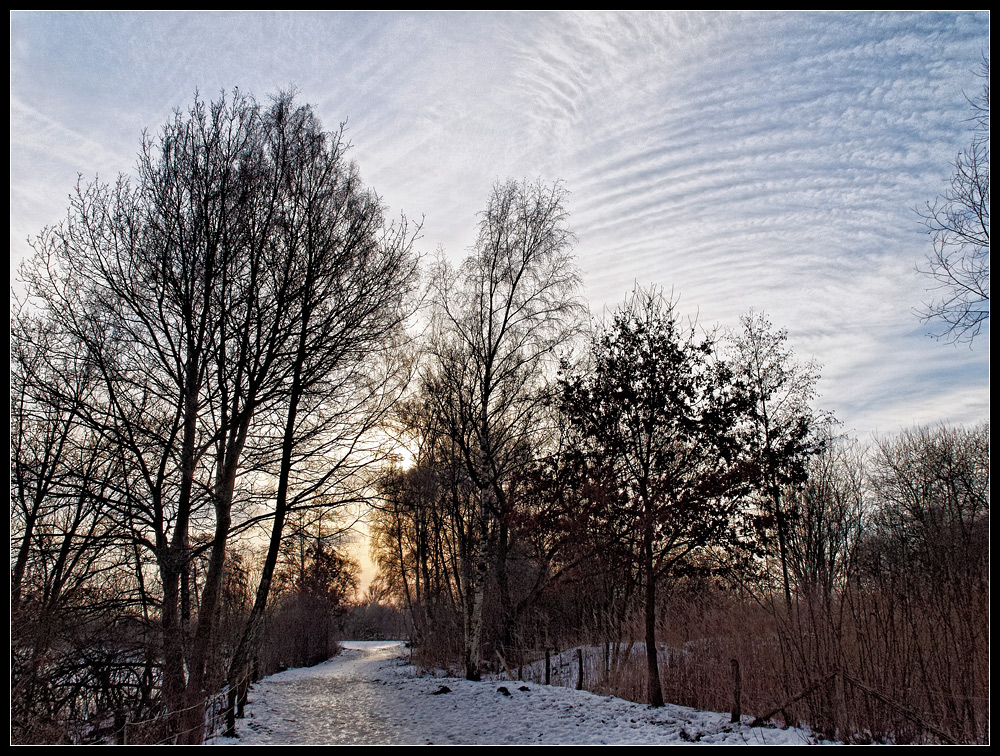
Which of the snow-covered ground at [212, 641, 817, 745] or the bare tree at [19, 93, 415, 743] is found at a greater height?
the bare tree at [19, 93, 415, 743]

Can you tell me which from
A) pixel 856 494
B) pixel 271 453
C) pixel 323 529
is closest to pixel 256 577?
pixel 323 529

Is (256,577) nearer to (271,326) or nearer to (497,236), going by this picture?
(271,326)

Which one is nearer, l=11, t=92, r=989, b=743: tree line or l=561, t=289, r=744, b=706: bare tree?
l=11, t=92, r=989, b=743: tree line

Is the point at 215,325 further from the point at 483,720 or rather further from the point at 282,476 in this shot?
the point at 483,720

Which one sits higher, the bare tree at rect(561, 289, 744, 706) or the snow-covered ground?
the bare tree at rect(561, 289, 744, 706)

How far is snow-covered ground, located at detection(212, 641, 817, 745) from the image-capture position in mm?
7551

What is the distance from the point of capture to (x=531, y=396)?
1541cm

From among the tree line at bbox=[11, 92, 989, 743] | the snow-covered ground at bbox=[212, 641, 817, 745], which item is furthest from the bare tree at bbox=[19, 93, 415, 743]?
the snow-covered ground at bbox=[212, 641, 817, 745]

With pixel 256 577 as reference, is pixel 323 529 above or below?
above

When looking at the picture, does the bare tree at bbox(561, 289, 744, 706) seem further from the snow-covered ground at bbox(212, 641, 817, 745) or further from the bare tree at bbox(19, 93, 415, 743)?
the bare tree at bbox(19, 93, 415, 743)

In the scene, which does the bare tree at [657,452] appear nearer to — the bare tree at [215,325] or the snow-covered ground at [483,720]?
the snow-covered ground at [483,720]

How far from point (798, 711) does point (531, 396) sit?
9159 millimetres

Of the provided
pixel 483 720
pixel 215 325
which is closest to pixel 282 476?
pixel 215 325

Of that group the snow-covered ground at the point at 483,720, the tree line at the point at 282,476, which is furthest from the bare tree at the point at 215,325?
the snow-covered ground at the point at 483,720
